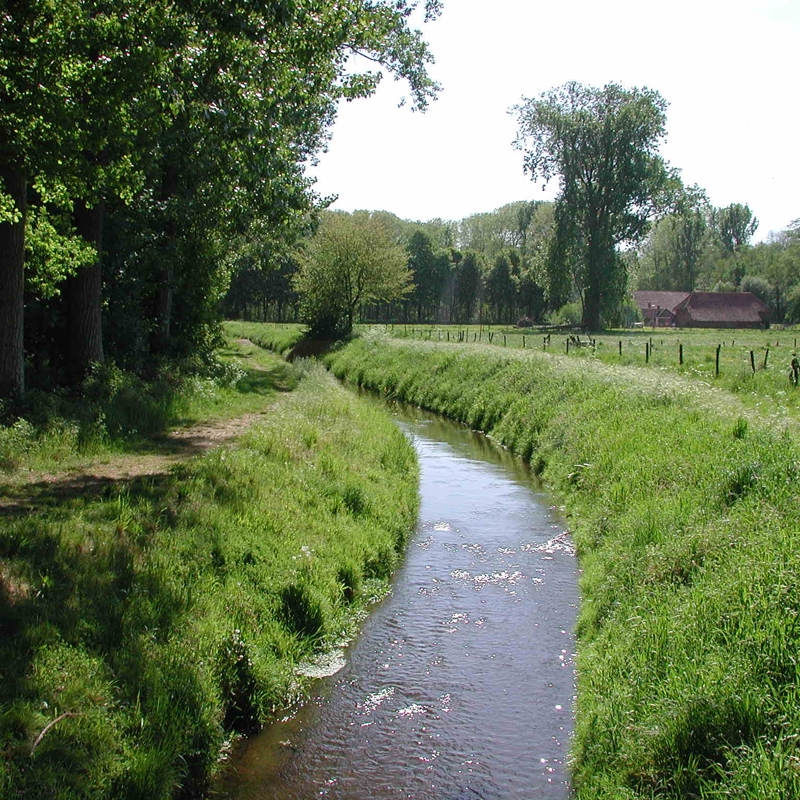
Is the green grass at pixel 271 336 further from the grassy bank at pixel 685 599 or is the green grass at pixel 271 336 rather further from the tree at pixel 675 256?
the tree at pixel 675 256

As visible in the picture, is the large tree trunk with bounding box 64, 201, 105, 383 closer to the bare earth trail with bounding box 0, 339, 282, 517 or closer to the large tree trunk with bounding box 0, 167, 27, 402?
the bare earth trail with bounding box 0, 339, 282, 517

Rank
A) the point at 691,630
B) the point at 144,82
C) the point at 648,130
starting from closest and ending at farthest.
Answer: the point at 691,630, the point at 144,82, the point at 648,130

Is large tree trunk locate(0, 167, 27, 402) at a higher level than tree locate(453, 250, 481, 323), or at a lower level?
lower

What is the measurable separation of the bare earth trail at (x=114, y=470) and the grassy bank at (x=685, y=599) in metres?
6.88

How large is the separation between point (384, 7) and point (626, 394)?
10.9 metres

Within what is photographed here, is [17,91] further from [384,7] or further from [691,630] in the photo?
[691,630]

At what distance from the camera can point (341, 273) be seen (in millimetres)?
57406

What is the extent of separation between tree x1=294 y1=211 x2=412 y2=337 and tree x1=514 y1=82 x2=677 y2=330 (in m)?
21.3

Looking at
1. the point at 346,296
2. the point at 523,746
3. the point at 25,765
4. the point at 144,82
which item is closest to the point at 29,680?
the point at 25,765

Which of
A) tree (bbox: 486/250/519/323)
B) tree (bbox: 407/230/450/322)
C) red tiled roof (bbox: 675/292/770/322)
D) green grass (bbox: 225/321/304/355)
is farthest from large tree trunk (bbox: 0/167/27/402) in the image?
red tiled roof (bbox: 675/292/770/322)

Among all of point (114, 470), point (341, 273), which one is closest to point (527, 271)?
point (341, 273)

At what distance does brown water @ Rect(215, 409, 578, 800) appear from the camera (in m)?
6.76

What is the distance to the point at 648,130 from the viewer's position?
229 feet

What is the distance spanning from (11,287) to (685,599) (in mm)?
12082
